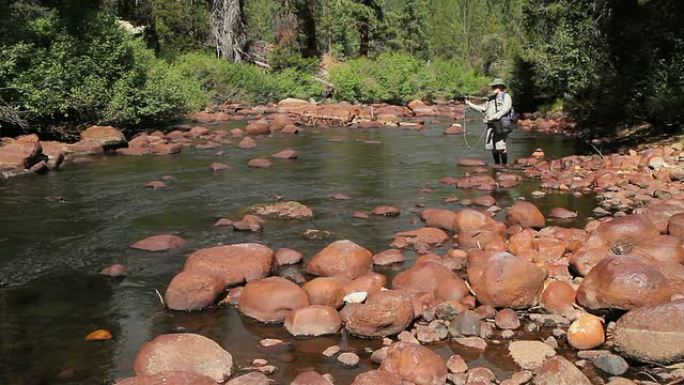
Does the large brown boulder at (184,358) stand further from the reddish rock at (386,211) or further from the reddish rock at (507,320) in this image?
the reddish rock at (386,211)

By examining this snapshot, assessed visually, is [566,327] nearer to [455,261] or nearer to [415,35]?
[455,261]

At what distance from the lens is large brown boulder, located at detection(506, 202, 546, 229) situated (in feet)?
32.5

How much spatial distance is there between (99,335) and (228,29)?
32.7 metres

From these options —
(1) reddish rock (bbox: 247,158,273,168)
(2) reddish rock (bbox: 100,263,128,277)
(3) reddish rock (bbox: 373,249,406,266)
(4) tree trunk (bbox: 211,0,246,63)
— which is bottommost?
(3) reddish rock (bbox: 373,249,406,266)

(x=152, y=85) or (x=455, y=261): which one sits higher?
(x=152, y=85)

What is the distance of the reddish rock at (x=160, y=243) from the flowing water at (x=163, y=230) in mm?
148

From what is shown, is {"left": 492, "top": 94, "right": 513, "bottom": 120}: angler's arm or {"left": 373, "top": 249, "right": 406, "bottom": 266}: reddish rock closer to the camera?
{"left": 373, "top": 249, "right": 406, "bottom": 266}: reddish rock

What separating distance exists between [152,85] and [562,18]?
554 inches

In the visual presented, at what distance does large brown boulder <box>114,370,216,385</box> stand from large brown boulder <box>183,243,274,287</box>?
89.2 inches

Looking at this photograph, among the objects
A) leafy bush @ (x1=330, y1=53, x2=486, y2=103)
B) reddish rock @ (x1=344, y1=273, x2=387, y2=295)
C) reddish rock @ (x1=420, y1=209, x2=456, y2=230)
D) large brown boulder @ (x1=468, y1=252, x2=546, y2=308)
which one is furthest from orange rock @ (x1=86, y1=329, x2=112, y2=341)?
leafy bush @ (x1=330, y1=53, x2=486, y2=103)

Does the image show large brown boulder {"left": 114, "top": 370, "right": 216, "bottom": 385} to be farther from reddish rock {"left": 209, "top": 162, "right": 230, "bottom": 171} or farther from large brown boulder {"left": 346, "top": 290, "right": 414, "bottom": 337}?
reddish rock {"left": 209, "top": 162, "right": 230, "bottom": 171}

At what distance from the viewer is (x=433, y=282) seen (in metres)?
7.19

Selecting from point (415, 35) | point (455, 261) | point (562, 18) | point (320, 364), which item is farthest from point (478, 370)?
point (415, 35)

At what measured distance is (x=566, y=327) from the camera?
632 cm
